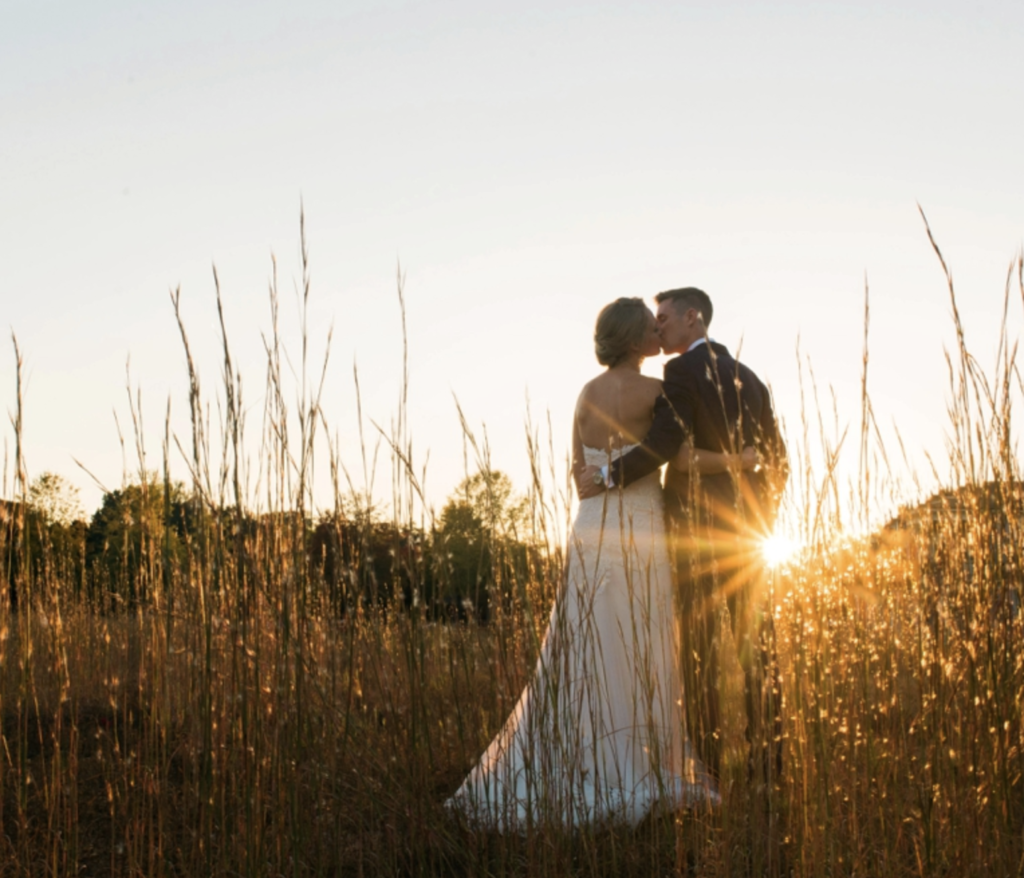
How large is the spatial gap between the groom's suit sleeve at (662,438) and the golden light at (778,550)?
100 cm

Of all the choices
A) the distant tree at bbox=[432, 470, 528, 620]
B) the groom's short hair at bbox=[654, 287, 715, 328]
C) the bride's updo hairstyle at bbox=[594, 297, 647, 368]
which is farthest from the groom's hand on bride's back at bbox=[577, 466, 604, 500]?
the distant tree at bbox=[432, 470, 528, 620]

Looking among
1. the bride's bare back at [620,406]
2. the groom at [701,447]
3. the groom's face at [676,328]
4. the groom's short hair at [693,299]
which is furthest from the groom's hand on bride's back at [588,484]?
the groom's short hair at [693,299]

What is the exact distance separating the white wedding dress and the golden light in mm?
260

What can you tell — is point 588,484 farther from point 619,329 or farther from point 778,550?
point 778,550

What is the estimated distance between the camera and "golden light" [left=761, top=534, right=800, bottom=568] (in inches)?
74.3

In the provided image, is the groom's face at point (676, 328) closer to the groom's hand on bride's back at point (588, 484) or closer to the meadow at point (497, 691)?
the groom's hand on bride's back at point (588, 484)

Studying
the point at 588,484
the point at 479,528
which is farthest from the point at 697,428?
the point at 479,528

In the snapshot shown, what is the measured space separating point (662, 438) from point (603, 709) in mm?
944

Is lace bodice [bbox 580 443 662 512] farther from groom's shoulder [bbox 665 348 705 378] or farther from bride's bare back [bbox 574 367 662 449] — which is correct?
groom's shoulder [bbox 665 348 705 378]

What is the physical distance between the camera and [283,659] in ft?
5.62

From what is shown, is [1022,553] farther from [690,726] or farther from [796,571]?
[690,726]

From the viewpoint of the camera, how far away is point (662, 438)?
3.06 m

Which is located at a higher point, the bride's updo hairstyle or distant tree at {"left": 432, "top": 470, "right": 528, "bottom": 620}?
the bride's updo hairstyle

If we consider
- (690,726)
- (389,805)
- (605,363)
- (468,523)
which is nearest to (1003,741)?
(690,726)
